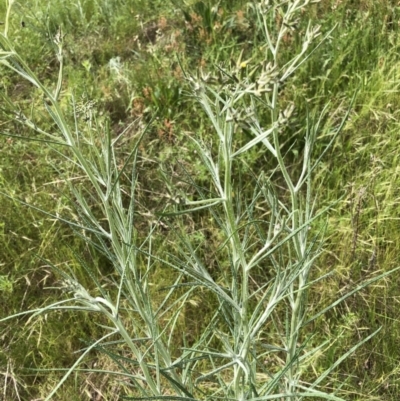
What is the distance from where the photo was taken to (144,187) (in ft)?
7.46

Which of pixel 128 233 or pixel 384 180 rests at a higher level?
pixel 128 233

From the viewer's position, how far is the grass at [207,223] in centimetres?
138

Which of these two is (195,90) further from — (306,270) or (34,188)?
(34,188)

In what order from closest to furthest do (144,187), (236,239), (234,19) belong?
(236,239) < (144,187) < (234,19)

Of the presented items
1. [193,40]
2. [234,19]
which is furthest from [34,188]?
[234,19]

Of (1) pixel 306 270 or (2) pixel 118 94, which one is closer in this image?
(1) pixel 306 270

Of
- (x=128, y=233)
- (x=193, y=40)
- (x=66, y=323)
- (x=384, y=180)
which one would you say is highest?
(x=128, y=233)

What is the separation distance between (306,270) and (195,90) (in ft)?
1.74

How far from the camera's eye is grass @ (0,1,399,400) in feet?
4.52

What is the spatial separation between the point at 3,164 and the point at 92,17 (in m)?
1.37

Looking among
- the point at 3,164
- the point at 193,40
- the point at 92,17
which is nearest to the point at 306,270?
the point at 3,164

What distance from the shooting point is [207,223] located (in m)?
2.08

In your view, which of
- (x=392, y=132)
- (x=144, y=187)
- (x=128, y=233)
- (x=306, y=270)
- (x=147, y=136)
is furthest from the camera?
(x=147, y=136)

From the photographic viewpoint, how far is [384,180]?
6.59 ft
